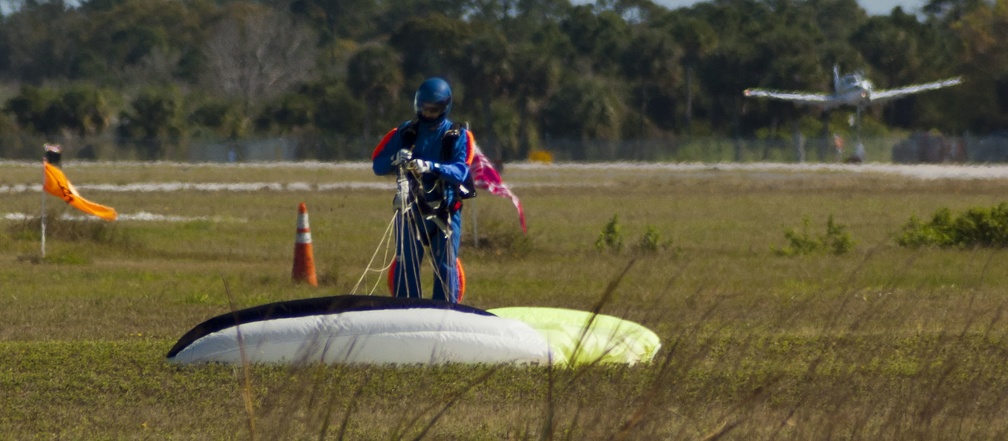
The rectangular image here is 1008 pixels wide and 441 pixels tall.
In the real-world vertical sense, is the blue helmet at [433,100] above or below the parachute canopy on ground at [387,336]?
above

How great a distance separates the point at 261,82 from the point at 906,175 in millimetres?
53284

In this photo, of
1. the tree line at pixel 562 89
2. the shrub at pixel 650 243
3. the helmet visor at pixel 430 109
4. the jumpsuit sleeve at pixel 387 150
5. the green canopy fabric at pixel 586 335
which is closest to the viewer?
the green canopy fabric at pixel 586 335

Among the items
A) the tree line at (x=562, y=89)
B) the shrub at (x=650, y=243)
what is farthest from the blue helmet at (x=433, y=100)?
the tree line at (x=562, y=89)

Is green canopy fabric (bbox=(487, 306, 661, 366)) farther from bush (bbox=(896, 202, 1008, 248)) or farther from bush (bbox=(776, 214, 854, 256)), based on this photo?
bush (bbox=(896, 202, 1008, 248))

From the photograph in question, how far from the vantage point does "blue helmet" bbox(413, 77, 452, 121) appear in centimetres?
816

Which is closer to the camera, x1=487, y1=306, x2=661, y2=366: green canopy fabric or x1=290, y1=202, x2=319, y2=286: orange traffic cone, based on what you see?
x1=487, y1=306, x2=661, y2=366: green canopy fabric

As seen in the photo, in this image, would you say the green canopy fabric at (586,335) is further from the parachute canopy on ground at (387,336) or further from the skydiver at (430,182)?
the skydiver at (430,182)

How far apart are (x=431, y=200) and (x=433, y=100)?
0.60 m

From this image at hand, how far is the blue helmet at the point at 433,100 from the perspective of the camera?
816cm

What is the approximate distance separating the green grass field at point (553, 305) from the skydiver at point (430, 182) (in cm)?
96

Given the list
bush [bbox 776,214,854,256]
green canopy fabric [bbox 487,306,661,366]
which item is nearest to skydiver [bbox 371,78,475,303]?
green canopy fabric [bbox 487,306,661,366]

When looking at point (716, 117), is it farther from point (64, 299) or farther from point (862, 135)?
point (64, 299)

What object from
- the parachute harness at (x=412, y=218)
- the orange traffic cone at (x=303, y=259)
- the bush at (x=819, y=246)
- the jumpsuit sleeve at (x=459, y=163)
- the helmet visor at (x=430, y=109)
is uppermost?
the helmet visor at (x=430, y=109)

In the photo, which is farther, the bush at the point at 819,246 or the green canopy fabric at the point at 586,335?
the bush at the point at 819,246
